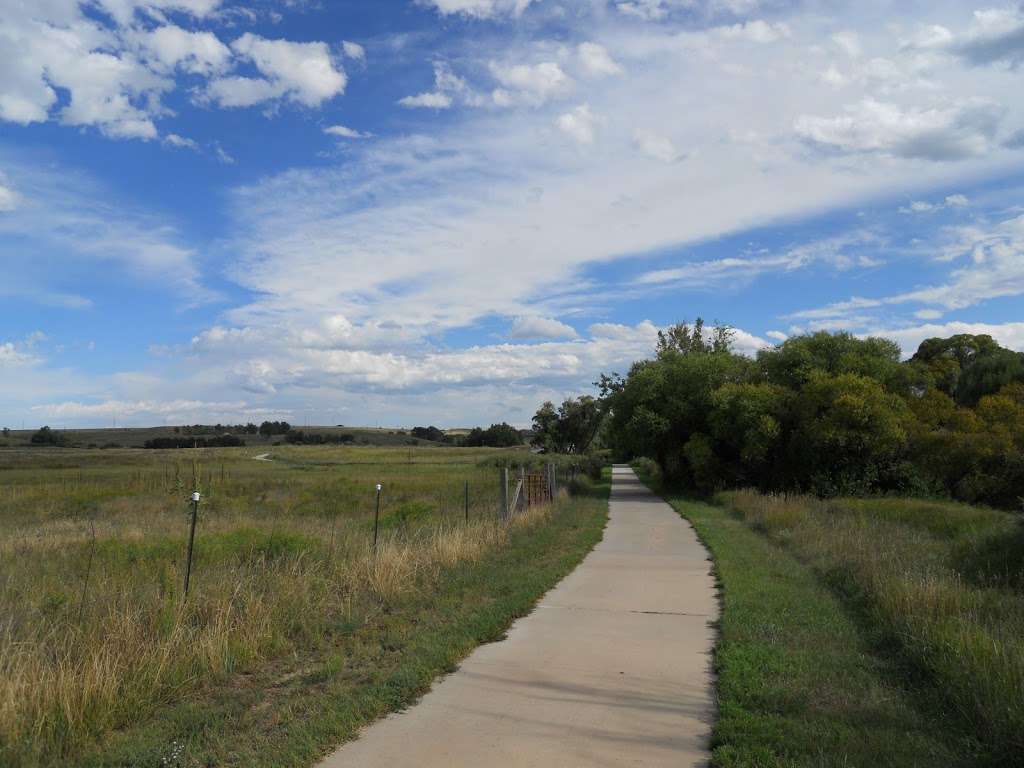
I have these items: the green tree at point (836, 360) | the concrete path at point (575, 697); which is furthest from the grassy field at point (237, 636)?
the green tree at point (836, 360)

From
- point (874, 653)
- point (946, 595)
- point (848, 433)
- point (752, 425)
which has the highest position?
point (752, 425)

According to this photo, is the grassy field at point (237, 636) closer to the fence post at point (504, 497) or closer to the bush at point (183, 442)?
the fence post at point (504, 497)

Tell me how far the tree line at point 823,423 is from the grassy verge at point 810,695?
2092 cm

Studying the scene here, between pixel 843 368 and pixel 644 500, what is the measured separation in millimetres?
9887

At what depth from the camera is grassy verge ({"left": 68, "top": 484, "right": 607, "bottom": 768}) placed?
5.27 meters

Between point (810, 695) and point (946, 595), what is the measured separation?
9.59 feet

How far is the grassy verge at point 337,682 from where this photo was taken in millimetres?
5270

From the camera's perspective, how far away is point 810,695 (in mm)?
6203

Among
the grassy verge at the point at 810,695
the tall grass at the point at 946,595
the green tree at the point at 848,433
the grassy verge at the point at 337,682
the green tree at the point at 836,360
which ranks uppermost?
the green tree at the point at 836,360

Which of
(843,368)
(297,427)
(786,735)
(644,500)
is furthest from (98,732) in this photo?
(297,427)

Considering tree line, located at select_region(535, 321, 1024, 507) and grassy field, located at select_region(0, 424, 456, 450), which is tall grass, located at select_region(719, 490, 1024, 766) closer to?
tree line, located at select_region(535, 321, 1024, 507)

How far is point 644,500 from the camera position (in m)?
32.2

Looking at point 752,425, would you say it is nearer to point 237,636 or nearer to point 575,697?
point 575,697

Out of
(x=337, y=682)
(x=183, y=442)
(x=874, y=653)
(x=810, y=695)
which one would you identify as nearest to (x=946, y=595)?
(x=874, y=653)
